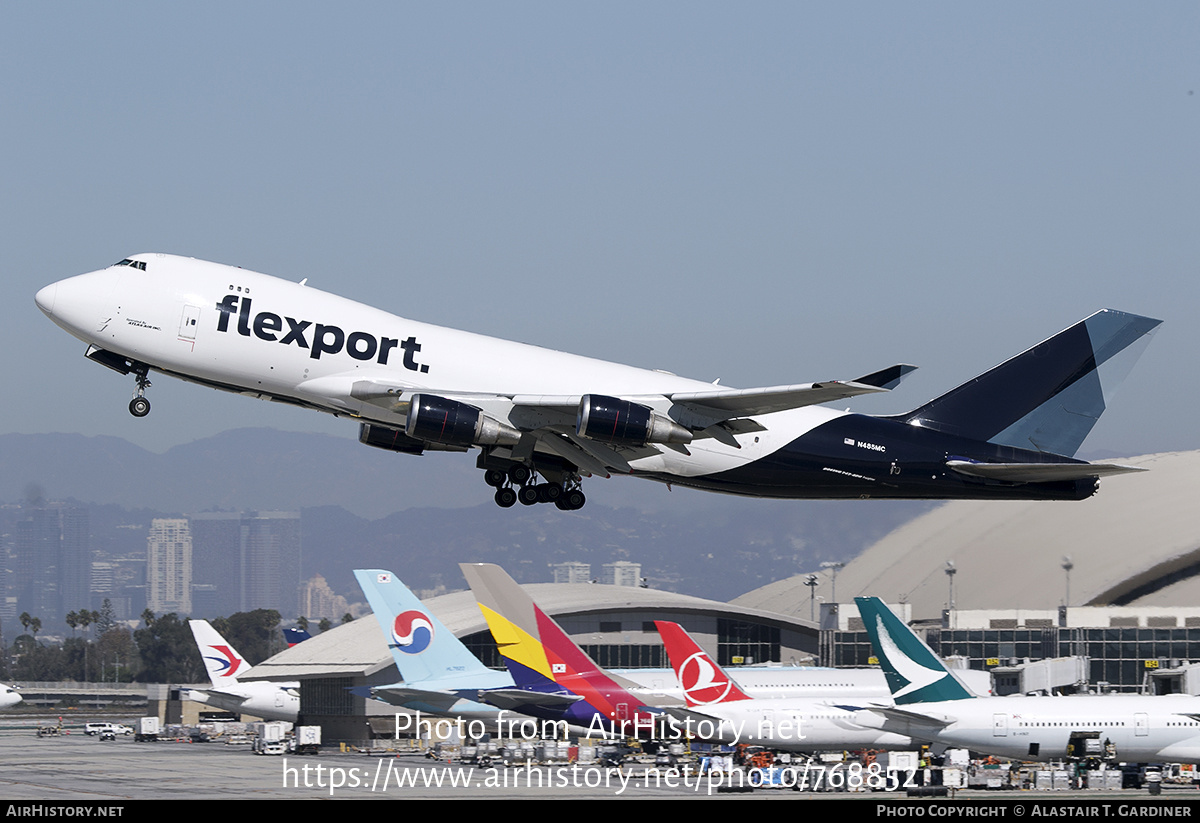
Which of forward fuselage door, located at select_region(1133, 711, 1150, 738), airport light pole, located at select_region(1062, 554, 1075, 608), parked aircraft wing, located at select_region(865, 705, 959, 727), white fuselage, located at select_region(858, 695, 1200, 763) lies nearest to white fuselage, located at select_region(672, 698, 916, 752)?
white fuselage, located at select_region(858, 695, 1200, 763)

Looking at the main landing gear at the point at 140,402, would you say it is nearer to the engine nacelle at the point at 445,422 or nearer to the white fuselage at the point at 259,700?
the engine nacelle at the point at 445,422

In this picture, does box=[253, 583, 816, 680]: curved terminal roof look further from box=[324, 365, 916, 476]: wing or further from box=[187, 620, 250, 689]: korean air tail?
box=[324, 365, 916, 476]: wing

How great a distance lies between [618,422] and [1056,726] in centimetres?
2200

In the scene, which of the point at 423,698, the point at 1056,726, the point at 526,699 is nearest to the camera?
the point at 1056,726

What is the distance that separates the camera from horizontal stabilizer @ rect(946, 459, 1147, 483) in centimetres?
3784

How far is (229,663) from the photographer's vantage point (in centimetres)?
9400

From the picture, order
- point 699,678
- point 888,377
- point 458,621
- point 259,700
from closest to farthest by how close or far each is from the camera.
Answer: point 888,377 → point 699,678 → point 259,700 → point 458,621

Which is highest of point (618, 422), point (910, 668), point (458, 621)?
point (618, 422)

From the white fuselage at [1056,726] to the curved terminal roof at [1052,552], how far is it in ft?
297

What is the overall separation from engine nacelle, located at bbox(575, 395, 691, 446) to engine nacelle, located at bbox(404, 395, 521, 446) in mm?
2597

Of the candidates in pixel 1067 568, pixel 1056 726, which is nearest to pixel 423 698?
pixel 1056 726

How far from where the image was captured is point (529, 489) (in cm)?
3938

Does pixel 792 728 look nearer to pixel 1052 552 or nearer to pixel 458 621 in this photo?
pixel 458 621

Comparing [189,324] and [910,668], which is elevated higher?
[189,324]
